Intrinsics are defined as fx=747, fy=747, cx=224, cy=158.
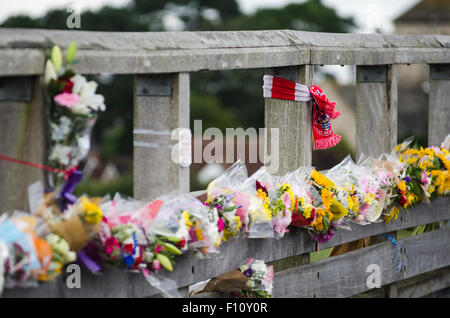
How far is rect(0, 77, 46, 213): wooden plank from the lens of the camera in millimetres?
2502

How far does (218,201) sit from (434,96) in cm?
241

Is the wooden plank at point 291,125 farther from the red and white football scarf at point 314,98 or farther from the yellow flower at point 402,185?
the yellow flower at point 402,185

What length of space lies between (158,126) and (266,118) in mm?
995

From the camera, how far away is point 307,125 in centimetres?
373

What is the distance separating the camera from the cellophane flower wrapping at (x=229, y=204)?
2998mm

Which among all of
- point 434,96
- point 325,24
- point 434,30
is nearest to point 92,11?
point 325,24

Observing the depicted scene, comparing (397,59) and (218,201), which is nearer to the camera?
(218,201)

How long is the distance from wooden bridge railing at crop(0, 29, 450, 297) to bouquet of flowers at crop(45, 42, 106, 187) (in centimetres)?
5

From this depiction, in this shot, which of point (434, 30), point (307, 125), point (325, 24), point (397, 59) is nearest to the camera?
point (307, 125)

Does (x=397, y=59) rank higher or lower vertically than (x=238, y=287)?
higher

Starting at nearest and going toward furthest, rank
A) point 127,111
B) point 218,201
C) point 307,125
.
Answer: point 218,201
point 307,125
point 127,111

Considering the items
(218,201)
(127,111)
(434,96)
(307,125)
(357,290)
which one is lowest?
(357,290)

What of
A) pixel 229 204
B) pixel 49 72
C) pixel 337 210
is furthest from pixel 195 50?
pixel 337 210
